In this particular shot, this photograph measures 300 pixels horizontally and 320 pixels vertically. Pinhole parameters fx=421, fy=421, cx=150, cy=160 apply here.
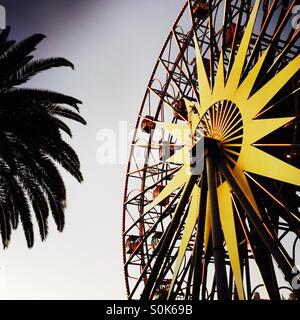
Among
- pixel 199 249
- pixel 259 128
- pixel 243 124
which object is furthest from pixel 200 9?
pixel 199 249

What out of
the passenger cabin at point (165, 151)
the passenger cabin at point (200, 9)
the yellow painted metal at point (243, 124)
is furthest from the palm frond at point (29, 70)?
the passenger cabin at point (200, 9)

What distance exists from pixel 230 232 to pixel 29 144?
17.6 feet

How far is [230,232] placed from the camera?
9.36 meters

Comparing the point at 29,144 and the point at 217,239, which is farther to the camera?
the point at 29,144

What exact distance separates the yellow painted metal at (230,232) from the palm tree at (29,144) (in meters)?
4.30

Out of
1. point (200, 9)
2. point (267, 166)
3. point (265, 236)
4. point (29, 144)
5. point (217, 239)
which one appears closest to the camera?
point (265, 236)

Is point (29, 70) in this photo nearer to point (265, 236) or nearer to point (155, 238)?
point (265, 236)

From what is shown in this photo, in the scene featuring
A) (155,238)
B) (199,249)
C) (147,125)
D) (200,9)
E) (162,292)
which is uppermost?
(200,9)

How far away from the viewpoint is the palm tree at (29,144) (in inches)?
404

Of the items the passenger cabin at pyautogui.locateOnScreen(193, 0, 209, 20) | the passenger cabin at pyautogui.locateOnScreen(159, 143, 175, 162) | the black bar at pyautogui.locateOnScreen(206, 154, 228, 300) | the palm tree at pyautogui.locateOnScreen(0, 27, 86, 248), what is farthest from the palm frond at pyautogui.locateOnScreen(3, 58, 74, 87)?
the passenger cabin at pyautogui.locateOnScreen(193, 0, 209, 20)

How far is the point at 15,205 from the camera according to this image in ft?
36.6
